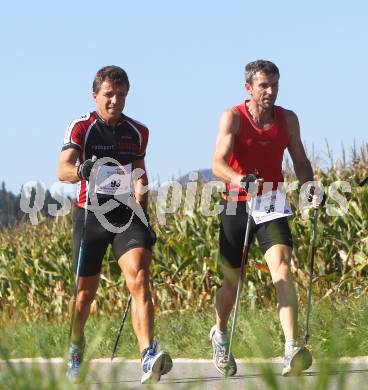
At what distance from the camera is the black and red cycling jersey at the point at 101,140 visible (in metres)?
8.35

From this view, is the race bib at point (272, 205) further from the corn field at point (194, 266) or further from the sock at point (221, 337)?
the corn field at point (194, 266)

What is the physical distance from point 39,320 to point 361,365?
497 inches

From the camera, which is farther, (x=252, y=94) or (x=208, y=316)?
(x=208, y=316)

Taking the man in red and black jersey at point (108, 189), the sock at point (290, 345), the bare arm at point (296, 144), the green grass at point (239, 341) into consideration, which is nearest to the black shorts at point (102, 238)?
the man in red and black jersey at point (108, 189)

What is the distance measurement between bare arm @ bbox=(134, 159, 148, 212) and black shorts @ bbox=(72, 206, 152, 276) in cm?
27

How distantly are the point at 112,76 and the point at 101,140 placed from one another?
48 cm

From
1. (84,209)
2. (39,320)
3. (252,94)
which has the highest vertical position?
(252,94)

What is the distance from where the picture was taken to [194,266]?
14.8m

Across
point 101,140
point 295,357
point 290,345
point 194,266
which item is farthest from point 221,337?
point 194,266

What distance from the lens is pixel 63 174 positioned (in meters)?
8.27

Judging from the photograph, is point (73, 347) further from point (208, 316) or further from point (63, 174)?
point (208, 316)

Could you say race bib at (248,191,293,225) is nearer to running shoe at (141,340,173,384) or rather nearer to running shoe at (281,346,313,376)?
running shoe at (281,346,313,376)

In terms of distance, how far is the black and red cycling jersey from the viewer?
8.35 meters

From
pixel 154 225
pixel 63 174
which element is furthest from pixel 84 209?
pixel 154 225
